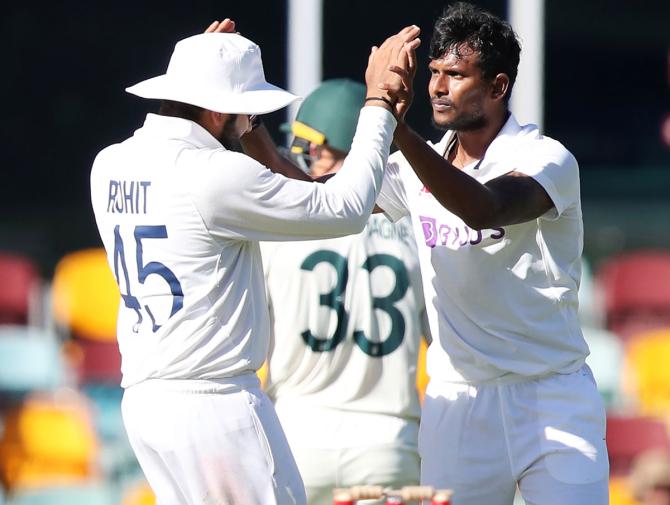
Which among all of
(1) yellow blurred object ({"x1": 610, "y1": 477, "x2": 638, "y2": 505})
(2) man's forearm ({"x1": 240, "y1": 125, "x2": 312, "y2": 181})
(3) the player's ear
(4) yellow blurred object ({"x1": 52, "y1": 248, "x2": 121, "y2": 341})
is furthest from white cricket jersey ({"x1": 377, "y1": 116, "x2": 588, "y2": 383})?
→ (4) yellow blurred object ({"x1": 52, "y1": 248, "x2": 121, "y2": 341})

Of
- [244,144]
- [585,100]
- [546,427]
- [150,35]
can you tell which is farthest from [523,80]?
[546,427]

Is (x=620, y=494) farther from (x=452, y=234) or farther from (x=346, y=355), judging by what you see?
(x=452, y=234)

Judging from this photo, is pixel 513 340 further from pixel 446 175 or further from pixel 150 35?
pixel 150 35

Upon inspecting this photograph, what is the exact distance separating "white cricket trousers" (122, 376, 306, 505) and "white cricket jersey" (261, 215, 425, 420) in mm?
940

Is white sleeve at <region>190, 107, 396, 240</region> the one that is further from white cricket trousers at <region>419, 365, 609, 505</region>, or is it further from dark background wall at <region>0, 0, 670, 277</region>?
dark background wall at <region>0, 0, 670, 277</region>

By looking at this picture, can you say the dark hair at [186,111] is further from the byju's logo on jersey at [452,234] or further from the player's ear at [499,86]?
the player's ear at [499,86]

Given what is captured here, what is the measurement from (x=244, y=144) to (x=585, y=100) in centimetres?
345

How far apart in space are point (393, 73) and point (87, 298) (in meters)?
3.55

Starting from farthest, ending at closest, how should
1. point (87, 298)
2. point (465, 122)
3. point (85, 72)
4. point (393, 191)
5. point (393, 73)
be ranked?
1. point (85, 72)
2. point (87, 298)
3. point (393, 191)
4. point (465, 122)
5. point (393, 73)

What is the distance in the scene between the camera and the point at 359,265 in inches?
160

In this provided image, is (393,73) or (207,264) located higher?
(393,73)

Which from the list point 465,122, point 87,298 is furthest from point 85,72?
point 465,122

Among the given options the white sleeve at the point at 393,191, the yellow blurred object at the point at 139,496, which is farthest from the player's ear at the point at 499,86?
the yellow blurred object at the point at 139,496

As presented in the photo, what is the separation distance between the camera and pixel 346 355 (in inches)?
159
